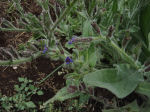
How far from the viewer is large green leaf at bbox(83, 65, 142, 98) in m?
1.14

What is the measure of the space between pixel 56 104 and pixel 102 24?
2.12ft

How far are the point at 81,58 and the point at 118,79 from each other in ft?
0.75

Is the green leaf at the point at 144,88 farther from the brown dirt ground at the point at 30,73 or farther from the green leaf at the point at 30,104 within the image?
the green leaf at the point at 30,104

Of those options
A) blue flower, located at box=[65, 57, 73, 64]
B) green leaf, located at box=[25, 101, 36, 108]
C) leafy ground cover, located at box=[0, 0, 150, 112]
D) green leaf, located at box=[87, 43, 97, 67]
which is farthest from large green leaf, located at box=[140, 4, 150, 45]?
green leaf, located at box=[25, 101, 36, 108]

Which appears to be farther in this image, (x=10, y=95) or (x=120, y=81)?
(x=10, y=95)

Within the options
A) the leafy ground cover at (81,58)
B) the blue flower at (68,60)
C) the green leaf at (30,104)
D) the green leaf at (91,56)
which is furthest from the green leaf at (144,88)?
the green leaf at (30,104)

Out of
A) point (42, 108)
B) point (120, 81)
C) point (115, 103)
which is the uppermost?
point (120, 81)

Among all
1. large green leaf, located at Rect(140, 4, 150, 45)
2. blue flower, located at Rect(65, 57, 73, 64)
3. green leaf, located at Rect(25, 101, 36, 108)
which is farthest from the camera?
green leaf, located at Rect(25, 101, 36, 108)

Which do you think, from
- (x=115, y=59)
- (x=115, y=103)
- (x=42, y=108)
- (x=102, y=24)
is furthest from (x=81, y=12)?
(x=42, y=108)

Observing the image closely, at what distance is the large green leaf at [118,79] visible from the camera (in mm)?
1141

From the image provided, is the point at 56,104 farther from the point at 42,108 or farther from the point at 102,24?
the point at 102,24

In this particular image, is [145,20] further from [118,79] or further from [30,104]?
[30,104]

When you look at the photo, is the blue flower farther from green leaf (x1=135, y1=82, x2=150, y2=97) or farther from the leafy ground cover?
green leaf (x1=135, y1=82, x2=150, y2=97)

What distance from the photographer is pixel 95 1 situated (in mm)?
1247
